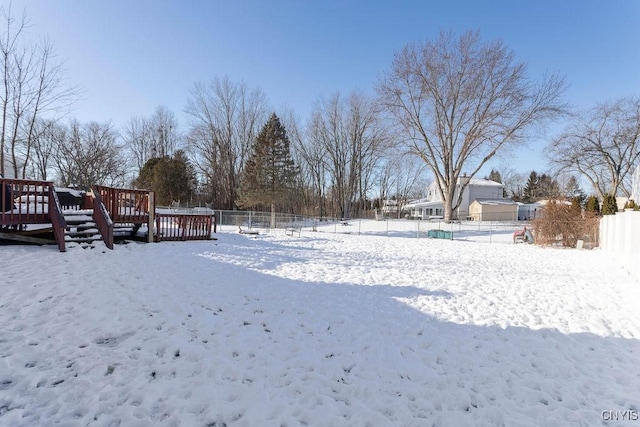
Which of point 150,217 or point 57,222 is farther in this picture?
point 150,217

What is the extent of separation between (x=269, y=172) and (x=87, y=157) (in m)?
15.2

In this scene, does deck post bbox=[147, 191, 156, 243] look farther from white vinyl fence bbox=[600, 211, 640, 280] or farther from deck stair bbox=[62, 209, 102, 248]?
white vinyl fence bbox=[600, 211, 640, 280]

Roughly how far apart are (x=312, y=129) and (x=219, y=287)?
119ft

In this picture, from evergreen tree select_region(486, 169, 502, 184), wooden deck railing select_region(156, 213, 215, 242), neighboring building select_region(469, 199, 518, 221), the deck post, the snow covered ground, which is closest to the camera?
the snow covered ground

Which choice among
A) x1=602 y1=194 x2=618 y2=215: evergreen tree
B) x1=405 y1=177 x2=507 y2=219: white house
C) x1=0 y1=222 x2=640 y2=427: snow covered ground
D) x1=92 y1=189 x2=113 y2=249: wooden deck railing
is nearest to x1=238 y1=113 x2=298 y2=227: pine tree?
x1=405 y1=177 x2=507 y2=219: white house

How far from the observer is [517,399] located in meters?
2.95

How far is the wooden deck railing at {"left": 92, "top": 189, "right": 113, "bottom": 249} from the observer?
8.21 meters

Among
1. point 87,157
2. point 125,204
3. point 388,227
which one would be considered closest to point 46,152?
point 87,157

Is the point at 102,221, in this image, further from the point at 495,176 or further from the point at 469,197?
the point at 495,176

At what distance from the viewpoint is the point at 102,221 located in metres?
8.49

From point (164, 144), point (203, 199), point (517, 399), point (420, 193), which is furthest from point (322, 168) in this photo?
point (517, 399)

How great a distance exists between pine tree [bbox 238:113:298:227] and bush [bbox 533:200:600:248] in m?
22.5

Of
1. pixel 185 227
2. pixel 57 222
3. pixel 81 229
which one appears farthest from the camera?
pixel 185 227

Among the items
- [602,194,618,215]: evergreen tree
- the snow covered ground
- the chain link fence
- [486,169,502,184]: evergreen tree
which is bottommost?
the snow covered ground
